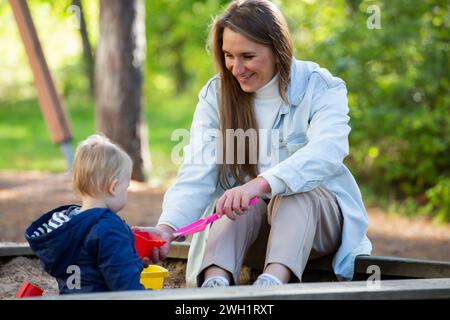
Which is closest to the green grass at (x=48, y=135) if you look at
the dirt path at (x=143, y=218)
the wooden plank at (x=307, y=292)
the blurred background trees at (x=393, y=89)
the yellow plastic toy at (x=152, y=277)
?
the blurred background trees at (x=393, y=89)

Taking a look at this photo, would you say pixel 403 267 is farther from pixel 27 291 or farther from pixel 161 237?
pixel 27 291

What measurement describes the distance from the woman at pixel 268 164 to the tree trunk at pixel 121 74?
194 inches

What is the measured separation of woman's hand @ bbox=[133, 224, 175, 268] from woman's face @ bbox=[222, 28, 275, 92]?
631 millimetres

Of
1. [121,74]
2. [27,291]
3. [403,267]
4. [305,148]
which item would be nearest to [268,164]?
[305,148]

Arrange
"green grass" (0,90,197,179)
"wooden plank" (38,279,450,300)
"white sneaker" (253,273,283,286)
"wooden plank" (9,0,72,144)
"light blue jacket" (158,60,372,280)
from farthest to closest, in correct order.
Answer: "green grass" (0,90,197,179) < "wooden plank" (9,0,72,144) < "light blue jacket" (158,60,372,280) < "white sneaker" (253,273,283,286) < "wooden plank" (38,279,450,300)

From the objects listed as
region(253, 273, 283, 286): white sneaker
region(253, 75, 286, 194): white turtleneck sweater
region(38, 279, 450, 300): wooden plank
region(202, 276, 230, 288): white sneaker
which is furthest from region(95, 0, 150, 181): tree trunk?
region(38, 279, 450, 300): wooden plank

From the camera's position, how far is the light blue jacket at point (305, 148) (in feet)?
10.1

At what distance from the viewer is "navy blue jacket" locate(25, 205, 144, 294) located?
7.89 feet

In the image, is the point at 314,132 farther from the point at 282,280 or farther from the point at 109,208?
the point at 109,208

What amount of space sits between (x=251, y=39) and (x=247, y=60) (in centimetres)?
9

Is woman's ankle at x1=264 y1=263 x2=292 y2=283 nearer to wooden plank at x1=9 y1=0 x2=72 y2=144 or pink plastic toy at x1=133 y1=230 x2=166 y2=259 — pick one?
pink plastic toy at x1=133 y1=230 x2=166 y2=259

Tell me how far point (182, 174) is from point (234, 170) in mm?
208

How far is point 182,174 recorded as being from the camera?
3289 mm

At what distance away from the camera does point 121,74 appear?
324 inches
